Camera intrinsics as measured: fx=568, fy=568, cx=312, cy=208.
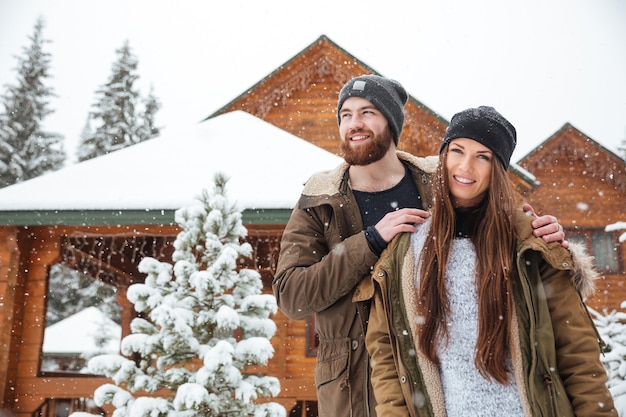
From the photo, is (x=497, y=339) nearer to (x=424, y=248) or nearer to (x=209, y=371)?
(x=424, y=248)

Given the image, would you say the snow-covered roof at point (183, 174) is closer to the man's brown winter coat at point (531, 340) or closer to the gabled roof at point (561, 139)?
the man's brown winter coat at point (531, 340)

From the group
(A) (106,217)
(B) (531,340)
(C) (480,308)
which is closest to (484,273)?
(C) (480,308)

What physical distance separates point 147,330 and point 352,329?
12.7 ft

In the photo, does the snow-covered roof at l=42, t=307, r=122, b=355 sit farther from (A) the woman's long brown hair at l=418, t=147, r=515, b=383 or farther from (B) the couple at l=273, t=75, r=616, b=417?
(A) the woman's long brown hair at l=418, t=147, r=515, b=383

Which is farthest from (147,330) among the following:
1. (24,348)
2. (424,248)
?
(424,248)

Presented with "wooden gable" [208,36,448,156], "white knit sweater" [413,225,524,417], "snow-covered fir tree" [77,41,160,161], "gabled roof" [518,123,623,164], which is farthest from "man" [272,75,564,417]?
"snow-covered fir tree" [77,41,160,161]

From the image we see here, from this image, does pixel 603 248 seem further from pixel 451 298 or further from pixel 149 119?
pixel 149 119

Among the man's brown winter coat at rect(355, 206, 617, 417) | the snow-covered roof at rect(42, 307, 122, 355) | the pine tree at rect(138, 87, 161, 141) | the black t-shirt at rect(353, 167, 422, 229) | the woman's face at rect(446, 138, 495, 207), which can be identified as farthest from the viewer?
the pine tree at rect(138, 87, 161, 141)

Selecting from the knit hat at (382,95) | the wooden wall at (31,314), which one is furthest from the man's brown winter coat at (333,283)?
the wooden wall at (31,314)

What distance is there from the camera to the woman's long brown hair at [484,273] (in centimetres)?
202

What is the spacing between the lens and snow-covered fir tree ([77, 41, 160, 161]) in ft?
103

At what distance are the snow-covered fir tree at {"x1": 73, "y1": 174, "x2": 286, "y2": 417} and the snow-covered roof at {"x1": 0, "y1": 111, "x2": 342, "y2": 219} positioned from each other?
919 millimetres

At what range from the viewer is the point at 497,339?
6.59 feet

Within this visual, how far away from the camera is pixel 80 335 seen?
22.7m
